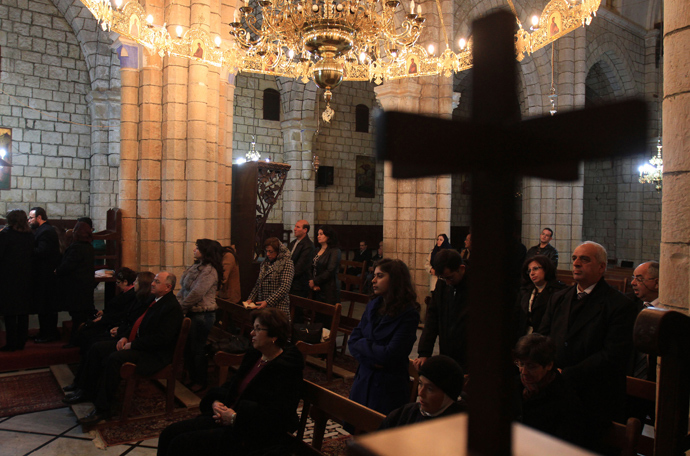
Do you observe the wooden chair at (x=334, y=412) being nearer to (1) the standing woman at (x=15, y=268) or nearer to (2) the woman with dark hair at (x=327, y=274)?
(2) the woman with dark hair at (x=327, y=274)

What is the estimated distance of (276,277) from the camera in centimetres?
552

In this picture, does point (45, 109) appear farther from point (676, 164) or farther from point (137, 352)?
point (676, 164)

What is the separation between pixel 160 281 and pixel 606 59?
15.3m

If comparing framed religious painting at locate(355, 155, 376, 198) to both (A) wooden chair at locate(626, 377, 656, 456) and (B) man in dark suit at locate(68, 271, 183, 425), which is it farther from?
(A) wooden chair at locate(626, 377, 656, 456)

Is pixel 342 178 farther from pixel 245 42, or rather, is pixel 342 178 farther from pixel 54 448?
pixel 54 448

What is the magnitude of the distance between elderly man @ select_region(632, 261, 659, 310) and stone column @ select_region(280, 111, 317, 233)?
11665mm

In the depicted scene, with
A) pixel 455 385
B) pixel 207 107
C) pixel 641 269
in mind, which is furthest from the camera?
pixel 207 107

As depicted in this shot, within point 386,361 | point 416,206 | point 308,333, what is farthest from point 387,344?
point 416,206

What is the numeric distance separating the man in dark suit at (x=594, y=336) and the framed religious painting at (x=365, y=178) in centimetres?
1440

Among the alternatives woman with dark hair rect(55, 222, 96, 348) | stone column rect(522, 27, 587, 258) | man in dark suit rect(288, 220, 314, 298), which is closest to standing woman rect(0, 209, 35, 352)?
woman with dark hair rect(55, 222, 96, 348)

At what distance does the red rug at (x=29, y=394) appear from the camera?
14.6 ft

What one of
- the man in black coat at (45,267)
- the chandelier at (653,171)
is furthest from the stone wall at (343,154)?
the man in black coat at (45,267)

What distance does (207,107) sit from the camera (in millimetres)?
6762

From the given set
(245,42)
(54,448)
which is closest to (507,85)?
(54,448)
